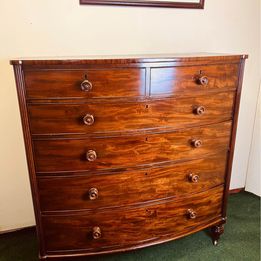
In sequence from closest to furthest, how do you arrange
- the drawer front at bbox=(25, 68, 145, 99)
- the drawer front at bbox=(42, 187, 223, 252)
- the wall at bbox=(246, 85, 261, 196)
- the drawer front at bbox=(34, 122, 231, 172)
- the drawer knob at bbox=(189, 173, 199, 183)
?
the drawer front at bbox=(25, 68, 145, 99), the drawer front at bbox=(34, 122, 231, 172), the drawer front at bbox=(42, 187, 223, 252), the drawer knob at bbox=(189, 173, 199, 183), the wall at bbox=(246, 85, 261, 196)

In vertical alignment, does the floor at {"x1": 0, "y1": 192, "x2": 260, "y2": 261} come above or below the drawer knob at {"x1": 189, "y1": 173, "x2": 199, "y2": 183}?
below

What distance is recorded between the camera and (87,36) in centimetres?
162

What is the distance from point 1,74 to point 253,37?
5.93 ft

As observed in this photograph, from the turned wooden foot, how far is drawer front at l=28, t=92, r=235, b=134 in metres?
0.78

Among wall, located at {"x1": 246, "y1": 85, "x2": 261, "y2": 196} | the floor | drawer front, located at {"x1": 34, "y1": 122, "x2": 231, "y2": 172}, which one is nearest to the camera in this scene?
drawer front, located at {"x1": 34, "y1": 122, "x2": 231, "y2": 172}

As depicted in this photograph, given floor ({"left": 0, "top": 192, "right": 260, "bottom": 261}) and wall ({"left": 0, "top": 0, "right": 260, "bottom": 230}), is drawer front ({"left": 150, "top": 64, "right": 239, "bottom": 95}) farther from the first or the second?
floor ({"left": 0, "top": 192, "right": 260, "bottom": 261})

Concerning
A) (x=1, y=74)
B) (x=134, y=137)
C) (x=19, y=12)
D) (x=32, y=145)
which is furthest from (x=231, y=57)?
(x=1, y=74)

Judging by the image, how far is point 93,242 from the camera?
1398 millimetres

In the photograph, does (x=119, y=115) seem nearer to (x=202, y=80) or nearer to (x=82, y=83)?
(x=82, y=83)

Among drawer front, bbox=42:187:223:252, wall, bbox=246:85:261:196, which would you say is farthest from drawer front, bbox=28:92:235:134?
wall, bbox=246:85:261:196

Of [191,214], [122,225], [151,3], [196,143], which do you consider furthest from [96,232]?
[151,3]

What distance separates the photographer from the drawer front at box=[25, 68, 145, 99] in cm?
111

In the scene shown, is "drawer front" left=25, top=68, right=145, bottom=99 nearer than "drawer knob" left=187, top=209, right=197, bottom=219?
Yes

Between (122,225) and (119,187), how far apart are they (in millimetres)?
226
